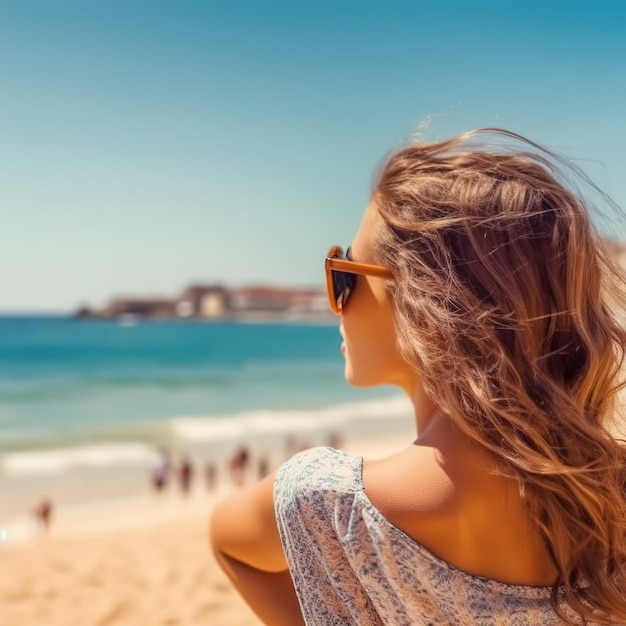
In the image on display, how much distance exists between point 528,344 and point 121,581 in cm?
439

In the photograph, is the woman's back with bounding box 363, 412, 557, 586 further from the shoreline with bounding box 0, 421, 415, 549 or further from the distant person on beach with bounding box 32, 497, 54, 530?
the distant person on beach with bounding box 32, 497, 54, 530

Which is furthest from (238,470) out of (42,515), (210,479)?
(42,515)

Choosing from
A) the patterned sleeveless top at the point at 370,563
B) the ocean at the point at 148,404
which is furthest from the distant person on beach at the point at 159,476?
the patterned sleeveless top at the point at 370,563

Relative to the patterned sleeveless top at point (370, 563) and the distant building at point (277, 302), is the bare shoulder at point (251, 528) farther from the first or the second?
the distant building at point (277, 302)

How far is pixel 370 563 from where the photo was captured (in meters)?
1.14

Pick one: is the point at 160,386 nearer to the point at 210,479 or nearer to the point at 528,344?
the point at 210,479

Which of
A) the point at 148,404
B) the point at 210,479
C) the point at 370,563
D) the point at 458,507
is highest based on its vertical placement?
the point at 458,507

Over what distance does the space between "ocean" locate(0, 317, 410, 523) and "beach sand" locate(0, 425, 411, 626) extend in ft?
11.6

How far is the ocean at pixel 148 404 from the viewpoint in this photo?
1293cm

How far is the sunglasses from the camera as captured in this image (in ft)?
4.39

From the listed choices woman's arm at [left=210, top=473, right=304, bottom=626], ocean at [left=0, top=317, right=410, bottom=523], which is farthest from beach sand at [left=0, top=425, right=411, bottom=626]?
ocean at [left=0, top=317, right=410, bottom=523]

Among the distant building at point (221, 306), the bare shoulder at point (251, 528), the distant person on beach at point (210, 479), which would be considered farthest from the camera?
the distant building at point (221, 306)

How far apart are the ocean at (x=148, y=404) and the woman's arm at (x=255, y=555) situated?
343 inches

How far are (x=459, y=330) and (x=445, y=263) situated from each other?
0.40ft
